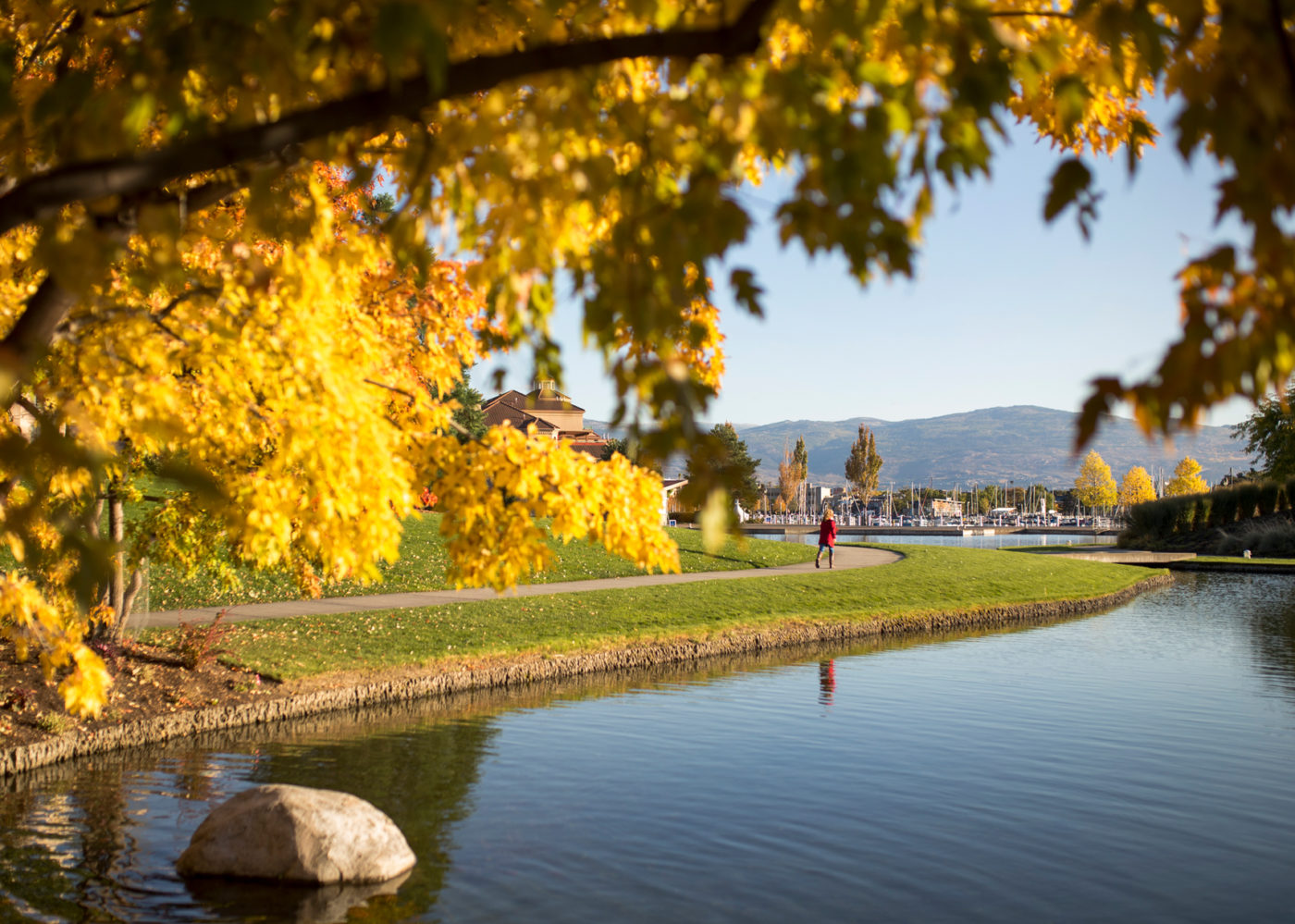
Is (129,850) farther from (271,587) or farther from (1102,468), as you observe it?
(1102,468)

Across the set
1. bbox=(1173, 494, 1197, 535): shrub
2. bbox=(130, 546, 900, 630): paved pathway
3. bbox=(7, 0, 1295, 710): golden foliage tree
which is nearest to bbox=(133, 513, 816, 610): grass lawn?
bbox=(130, 546, 900, 630): paved pathway

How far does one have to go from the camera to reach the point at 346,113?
3.53 m

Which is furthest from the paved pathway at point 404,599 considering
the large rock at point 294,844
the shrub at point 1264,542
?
the shrub at point 1264,542

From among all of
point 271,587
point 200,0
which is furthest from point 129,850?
point 271,587

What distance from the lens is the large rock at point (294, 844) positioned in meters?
7.68

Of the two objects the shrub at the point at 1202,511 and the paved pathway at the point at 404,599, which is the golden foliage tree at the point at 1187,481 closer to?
the shrub at the point at 1202,511

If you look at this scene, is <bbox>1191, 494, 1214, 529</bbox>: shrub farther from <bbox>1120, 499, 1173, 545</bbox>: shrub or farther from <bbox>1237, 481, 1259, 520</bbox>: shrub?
<bbox>1237, 481, 1259, 520</bbox>: shrub

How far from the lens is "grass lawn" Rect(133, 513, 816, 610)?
63.0ft

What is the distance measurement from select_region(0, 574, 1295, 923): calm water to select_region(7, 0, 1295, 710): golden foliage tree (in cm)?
328

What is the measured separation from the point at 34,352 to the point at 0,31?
165 inches

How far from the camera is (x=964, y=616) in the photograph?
22.9 metres

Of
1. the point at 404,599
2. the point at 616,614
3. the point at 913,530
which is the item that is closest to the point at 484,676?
the point at 616,614

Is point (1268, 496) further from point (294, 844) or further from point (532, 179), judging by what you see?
point (532, 179)

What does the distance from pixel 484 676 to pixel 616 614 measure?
486 centimetres
